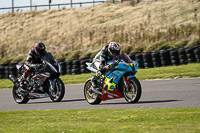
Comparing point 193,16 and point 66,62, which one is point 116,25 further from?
point 66,62

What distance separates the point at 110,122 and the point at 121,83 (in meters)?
3.05

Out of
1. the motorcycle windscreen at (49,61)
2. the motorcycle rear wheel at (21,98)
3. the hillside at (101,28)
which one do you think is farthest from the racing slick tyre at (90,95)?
the hillside at (101,28)

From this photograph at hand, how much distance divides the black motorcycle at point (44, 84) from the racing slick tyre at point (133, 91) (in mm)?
2208

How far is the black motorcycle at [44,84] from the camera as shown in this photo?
11094 mm

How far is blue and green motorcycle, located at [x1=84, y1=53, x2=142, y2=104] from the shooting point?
938 centimetres

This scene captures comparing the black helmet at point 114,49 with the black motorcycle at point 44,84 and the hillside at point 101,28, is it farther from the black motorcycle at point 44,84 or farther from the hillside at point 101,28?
the hillside at point 101,28

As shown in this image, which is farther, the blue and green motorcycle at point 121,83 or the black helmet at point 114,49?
the black helmet at point 114,49

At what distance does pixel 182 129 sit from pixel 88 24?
123ft

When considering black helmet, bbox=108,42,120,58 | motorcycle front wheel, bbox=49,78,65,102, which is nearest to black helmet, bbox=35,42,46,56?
motorcycle front wheel, bbox=49,78,65,102

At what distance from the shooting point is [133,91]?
941 cm

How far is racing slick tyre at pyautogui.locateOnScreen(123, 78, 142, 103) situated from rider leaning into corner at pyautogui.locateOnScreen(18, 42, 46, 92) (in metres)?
3.26

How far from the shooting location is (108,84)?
9.86m

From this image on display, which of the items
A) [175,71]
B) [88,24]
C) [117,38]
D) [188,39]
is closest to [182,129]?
[175,71]

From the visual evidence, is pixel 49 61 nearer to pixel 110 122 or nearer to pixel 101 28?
pixel 110 122
